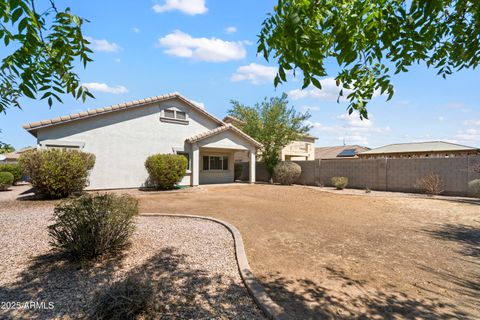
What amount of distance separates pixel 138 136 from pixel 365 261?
48.4 feet

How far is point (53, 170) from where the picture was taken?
1005cm

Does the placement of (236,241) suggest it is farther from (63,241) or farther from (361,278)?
(63,241)

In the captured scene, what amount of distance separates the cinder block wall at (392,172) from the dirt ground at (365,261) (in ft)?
17.8

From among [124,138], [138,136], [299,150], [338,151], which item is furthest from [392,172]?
[338,151]

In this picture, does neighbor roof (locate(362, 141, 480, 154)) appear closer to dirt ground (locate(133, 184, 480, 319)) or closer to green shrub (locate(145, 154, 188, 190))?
dirt ground (locate(133, 184, 480, 319))

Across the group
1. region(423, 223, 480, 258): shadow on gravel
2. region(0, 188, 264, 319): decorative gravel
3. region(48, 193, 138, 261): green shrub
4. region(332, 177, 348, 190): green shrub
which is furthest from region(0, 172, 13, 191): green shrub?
region(423, 223, 480, 258): shadow on gravel

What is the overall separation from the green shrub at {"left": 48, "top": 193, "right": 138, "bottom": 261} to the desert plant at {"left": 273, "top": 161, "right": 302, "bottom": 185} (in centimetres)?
1631

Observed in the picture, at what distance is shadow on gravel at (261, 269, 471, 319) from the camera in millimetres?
3096

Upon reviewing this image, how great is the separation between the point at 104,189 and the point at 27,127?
491 centimetres

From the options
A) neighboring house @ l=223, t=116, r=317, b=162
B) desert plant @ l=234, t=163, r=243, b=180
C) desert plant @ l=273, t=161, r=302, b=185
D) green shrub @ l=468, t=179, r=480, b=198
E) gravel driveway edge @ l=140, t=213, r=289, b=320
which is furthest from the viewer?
neighboring house @ l=223, t=116, r=317, b=162

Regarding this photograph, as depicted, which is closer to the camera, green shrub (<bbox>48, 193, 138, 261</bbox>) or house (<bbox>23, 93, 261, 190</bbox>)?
Result: green shrub (<bbox>48, 193, 138, 261</bbox>)

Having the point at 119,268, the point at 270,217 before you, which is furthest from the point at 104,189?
the point at 119,268

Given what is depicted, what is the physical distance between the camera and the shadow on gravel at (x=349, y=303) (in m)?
3.10

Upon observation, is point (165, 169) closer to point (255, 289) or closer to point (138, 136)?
point (138, 136)
